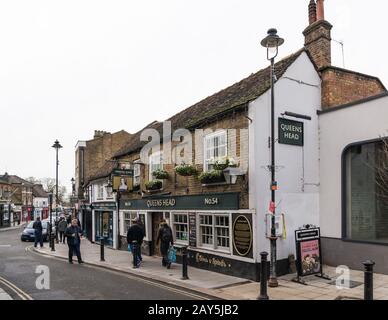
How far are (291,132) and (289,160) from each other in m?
0.92

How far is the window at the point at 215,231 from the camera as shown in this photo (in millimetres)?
12276

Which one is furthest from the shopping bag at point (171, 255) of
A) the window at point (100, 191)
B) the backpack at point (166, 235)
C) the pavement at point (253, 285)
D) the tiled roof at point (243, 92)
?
the window at point (100, 191)

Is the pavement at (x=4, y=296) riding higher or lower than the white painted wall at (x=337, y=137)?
lower

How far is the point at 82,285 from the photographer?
404 inches

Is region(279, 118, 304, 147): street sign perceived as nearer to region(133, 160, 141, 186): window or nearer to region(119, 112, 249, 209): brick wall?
region(119, 112, 249, 209): brick wall

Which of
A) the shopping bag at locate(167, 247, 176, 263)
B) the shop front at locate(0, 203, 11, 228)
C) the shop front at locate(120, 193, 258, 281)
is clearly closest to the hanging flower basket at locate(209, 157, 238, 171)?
the shop front at locate(120, 193, 258, 281)

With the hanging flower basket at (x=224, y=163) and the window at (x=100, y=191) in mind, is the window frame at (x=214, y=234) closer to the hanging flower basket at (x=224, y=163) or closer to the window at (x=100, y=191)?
the hanging flower basket at (x=224, y=163)

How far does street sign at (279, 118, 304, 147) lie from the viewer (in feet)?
37.9

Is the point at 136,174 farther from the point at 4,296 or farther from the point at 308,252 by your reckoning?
the point at 308,252

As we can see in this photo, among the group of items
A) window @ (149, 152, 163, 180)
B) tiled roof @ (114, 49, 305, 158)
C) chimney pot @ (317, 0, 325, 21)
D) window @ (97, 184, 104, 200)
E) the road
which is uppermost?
chimney pot @ (317, 0, 325, 21)

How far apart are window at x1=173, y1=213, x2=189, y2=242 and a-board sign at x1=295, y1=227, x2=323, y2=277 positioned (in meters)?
5.24

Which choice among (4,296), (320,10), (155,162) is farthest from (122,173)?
(320,10)

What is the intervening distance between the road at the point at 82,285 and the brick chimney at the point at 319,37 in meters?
9.34

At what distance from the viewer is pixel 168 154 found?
15.9m
